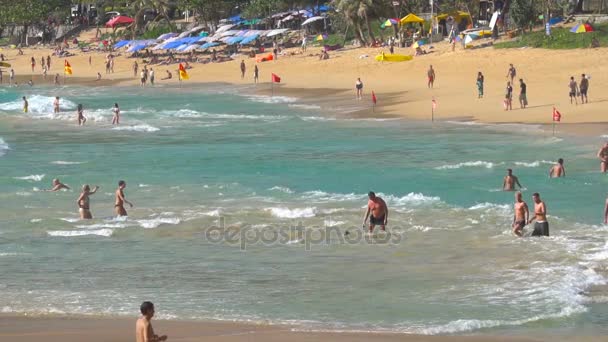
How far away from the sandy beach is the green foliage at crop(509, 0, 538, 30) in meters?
2.60

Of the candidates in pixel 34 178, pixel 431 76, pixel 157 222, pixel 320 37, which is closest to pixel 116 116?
pixel 431 76

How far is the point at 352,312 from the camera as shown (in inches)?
619

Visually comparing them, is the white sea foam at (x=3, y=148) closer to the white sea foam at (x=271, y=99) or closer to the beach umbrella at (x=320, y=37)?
the white sea foam at (x=271, y=99)

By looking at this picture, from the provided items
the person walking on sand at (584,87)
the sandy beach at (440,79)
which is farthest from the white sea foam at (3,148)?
the person walking on sand at (584,87)

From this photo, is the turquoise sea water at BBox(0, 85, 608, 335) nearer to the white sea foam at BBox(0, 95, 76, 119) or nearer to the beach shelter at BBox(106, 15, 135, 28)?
the white sea foam at BBox(0, 95, 76, 119)

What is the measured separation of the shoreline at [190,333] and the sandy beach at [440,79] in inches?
972

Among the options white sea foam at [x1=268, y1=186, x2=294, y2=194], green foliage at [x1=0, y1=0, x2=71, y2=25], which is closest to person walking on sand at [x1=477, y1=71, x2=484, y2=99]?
white sea foam at [x1=268, y1=186, x2=294, y2=194]

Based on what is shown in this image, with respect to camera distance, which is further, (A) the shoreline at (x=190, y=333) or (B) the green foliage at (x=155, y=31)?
(B) the green foliage at (x=155, y=31)

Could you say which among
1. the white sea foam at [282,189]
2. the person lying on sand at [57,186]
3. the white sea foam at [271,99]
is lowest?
the white sea foam at [282,189]

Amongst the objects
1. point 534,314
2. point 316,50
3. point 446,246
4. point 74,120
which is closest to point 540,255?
point 446,246

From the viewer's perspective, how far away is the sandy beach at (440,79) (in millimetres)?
41312

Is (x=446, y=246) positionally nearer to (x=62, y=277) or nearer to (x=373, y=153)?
(x=62, y=277)

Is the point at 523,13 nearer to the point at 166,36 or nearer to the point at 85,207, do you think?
the point at 166,36

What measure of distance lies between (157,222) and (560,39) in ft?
115
